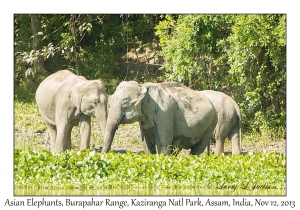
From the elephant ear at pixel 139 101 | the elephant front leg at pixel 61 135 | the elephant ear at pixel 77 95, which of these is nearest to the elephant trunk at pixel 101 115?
the elephant ear at pixel 77 95

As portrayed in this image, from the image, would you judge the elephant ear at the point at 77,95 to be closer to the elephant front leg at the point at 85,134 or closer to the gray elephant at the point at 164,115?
the elephant front leg at the point at 85,134

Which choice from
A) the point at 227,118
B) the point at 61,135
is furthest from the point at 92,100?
the point at 227,118

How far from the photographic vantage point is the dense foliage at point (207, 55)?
19594mm

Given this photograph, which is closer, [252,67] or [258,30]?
[258,30]

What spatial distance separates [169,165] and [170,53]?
704 cm

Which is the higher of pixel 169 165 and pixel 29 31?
pixel 29 31

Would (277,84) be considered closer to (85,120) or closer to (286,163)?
(85,120)

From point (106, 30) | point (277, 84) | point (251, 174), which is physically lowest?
point (251, 174)

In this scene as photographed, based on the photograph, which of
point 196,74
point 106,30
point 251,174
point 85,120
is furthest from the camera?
point 106,30

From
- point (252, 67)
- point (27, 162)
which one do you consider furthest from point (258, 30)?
point (27, 162)

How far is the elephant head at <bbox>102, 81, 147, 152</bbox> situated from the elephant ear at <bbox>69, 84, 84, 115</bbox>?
65.7 inches

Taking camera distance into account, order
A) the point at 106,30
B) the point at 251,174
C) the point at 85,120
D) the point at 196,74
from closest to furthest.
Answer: the point at 251,174 → the point at 85,120 → the point at 196,74 → the point at 106,30

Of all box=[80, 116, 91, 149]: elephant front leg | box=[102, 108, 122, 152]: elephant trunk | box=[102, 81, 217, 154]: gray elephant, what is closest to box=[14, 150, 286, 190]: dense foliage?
box=[102, 108, 122, 152]: elephant trunk

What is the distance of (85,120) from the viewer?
18250mm
